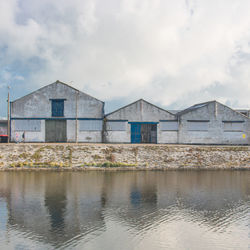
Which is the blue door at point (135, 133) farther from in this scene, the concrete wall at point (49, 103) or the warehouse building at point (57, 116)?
the concrete wall at point (49, 103)

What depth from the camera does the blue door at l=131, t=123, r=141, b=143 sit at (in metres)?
39.5

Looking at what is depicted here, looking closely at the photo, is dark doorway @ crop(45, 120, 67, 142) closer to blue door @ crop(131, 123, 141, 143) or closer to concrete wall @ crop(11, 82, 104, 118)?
concrete wall @ crop(11, 82, 104, 118)

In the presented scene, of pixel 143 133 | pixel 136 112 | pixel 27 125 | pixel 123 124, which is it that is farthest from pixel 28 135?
pixel 143 133

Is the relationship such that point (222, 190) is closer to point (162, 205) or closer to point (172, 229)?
point (162, 205)

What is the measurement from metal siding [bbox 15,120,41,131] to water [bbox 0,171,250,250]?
583 inches

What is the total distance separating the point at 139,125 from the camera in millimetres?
39719

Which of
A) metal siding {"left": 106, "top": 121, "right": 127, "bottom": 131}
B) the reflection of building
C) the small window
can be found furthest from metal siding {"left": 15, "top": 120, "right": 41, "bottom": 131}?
the reflection of building

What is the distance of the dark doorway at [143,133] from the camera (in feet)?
130

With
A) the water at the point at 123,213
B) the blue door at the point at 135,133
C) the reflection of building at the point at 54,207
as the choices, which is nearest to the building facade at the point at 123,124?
the blue door at the point at 135,133

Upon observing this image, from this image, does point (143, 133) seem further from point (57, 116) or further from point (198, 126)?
point (57, 116)

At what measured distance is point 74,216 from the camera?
48.5ft

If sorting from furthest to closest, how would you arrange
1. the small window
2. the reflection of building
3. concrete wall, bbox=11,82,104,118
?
1. the small window
2. concrete wall, bbox=11,82,104,118
3. the reflection of building

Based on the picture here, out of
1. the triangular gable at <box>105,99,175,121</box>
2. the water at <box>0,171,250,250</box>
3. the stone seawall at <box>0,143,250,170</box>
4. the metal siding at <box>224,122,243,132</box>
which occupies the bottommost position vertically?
the water at <box>0,171,250,250</box>

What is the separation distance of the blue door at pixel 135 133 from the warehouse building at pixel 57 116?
4724mm
